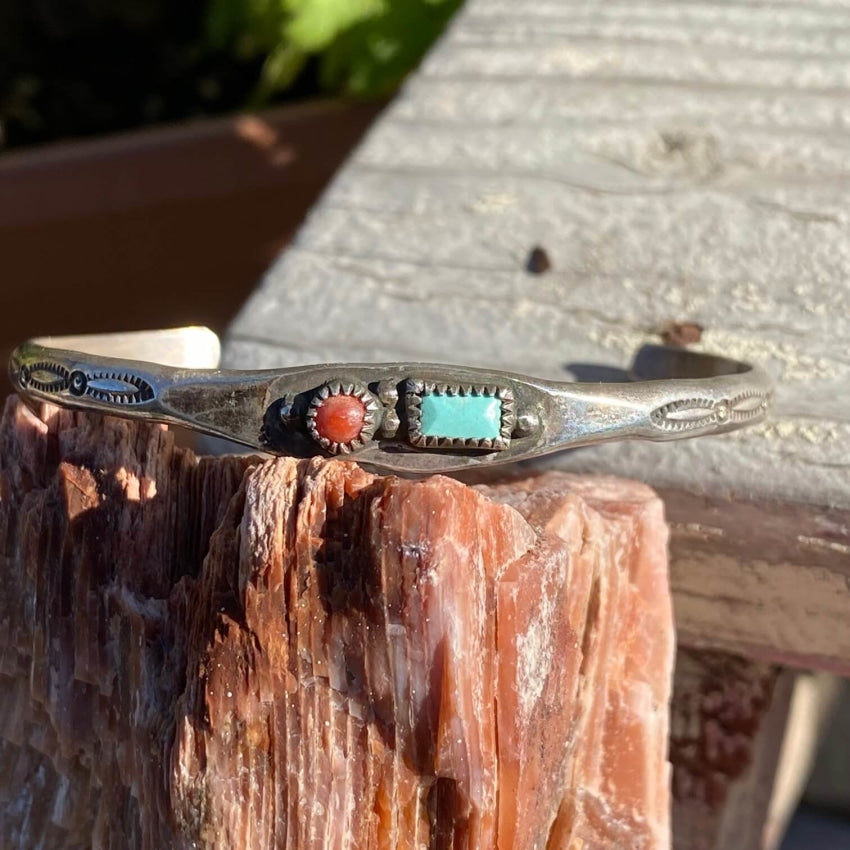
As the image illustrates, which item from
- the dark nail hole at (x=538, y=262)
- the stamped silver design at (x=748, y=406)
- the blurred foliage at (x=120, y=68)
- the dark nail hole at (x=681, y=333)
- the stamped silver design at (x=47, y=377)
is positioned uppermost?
the blurred foliage at (x=120, y=68)

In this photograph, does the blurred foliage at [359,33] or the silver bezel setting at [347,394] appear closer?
the silver bezel setting at [347,394]

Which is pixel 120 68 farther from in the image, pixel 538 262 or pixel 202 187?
pixel 538 262

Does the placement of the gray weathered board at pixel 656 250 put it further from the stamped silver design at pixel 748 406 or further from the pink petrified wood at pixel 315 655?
the pink petrified wood at pixel 315 655

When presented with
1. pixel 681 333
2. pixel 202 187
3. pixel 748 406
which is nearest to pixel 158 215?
pixel 202 187

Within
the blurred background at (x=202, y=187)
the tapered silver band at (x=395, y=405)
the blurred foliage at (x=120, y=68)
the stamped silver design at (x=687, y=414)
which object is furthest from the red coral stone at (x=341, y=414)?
the blurred foliage at (x=120, y=68)

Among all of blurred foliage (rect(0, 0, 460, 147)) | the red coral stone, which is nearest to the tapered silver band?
the red coral stone

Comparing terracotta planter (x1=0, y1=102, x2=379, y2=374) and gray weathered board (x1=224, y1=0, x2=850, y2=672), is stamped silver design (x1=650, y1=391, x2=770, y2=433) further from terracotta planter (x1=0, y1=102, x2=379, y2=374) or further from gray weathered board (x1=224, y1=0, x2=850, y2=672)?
terracotta planter (x1=0, y1=102, x2=379, y2=374)

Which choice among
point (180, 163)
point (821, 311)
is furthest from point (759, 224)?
point (180, 163)
